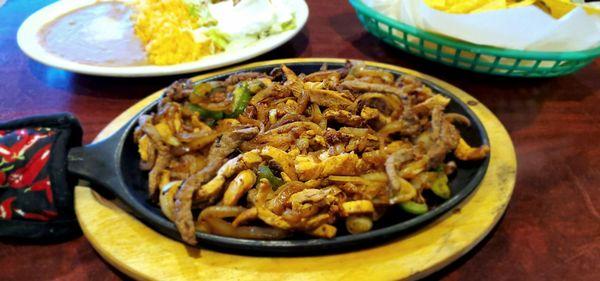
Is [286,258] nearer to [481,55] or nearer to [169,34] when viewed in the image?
[481,55]


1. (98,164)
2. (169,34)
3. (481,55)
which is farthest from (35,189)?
(481,55)

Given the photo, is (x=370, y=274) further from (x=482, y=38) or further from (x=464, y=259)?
(x=482, y=38)

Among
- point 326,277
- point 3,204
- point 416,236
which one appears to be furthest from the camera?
point 3,204

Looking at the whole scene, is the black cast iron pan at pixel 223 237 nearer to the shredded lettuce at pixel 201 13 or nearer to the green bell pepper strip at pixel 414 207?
the green bell pepper strip at pixel 414 207

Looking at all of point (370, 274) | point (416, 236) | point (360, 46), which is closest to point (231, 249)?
point (370, 274)

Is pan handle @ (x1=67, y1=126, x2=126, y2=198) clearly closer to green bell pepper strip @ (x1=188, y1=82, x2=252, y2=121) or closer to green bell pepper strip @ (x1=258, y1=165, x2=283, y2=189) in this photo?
green bell pepper strip @ (x1=188, y1=82, x2=252, y2=121)

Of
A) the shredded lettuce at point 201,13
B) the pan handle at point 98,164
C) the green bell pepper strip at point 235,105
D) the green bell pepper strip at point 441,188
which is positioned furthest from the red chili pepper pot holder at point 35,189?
the shredded lettuce at point 201,13

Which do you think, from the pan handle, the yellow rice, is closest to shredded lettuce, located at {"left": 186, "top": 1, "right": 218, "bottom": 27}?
the yellow rice

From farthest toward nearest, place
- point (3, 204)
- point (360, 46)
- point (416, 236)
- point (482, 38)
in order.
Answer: point (360, 46)
point (482, 38)
point (3, 204)
point (416, 236)
